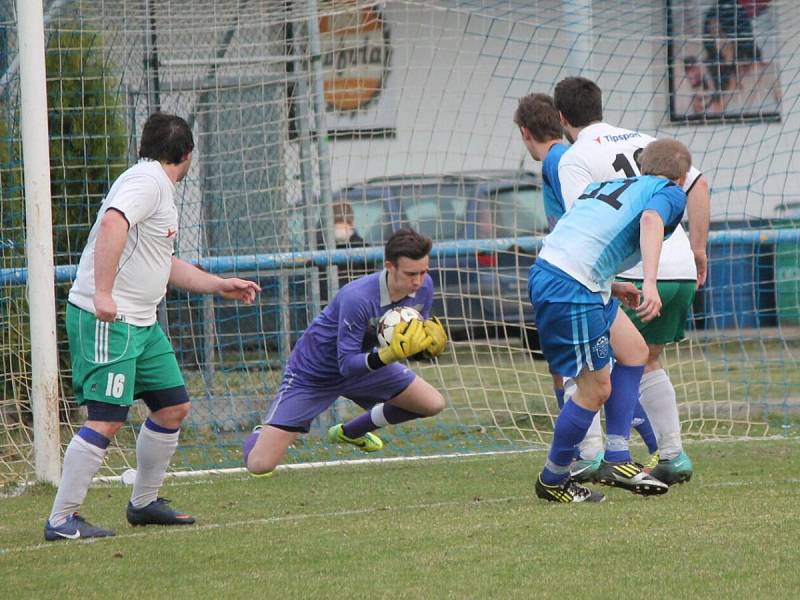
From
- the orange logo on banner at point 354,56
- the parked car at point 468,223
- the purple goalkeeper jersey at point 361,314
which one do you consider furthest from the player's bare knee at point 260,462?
the orange logo on banner at point 354,56

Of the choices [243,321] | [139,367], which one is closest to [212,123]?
[243,321]

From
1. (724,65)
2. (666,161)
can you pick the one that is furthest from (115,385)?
(724,65)

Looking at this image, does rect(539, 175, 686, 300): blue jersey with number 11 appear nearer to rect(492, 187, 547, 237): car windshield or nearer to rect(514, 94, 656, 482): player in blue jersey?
rect(514, 94, 656, 482): player in blue jersey

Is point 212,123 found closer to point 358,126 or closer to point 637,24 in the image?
point 358,126

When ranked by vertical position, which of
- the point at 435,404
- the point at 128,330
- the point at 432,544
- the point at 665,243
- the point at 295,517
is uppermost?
the point at 665,243

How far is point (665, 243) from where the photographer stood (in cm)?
639

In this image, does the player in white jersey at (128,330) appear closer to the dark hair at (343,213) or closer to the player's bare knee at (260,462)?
the player's bare knee at (260,462)

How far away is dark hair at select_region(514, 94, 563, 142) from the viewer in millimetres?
6609

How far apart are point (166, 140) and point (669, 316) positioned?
7.98ft

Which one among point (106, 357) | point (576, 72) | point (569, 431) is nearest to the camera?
point (106, 357)

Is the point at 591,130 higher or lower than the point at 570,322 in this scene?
higher

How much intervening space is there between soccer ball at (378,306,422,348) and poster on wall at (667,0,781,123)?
164 inches

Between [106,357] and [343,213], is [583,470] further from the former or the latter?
[343,213]

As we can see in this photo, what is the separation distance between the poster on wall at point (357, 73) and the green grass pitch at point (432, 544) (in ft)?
12.4
